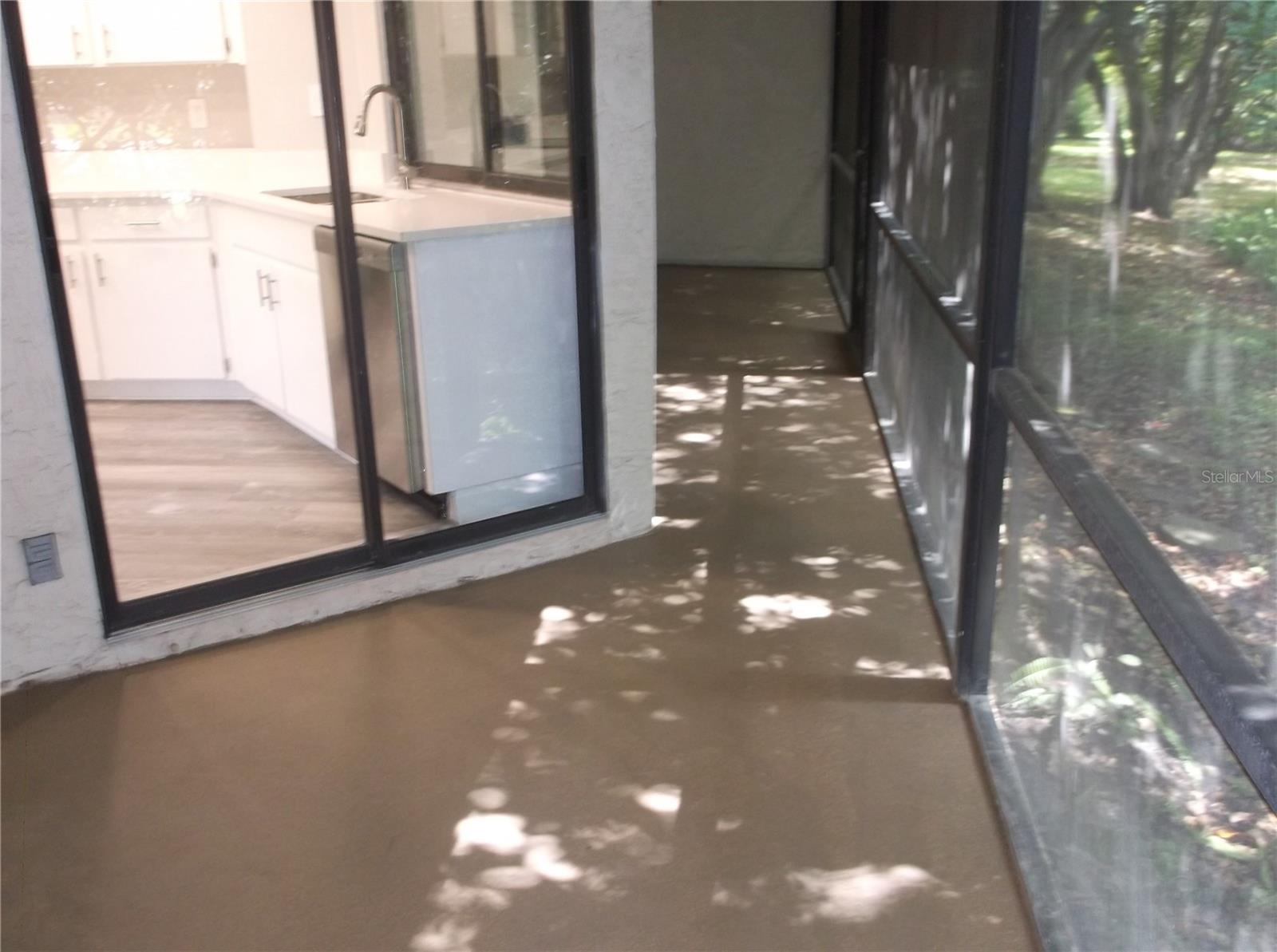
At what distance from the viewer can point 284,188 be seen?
3529 mm

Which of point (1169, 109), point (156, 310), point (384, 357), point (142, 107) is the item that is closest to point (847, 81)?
point (384, 357)

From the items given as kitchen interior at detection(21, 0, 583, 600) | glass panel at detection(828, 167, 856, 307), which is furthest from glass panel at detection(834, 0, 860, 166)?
kitchen interior at detection(21, 0, 583, 600)

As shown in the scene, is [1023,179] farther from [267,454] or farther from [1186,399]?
[267,454]

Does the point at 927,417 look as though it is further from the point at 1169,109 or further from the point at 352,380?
the point at 1169,109

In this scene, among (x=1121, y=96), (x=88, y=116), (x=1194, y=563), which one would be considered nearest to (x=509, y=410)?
(x=88, y=116)

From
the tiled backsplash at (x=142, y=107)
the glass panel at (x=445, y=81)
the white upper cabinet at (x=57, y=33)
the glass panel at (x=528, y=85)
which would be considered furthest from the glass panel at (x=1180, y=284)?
the white upper cabinet at (x=57, y=33)

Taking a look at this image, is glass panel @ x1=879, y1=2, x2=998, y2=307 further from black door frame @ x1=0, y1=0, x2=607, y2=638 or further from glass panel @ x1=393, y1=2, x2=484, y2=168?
glass panel @ x1=393, y1=2, x2=484, y2=168

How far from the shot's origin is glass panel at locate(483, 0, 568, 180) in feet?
12.0

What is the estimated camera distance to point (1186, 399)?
1.63m

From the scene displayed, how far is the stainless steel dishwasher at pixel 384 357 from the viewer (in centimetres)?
360

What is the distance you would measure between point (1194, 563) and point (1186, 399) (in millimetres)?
242

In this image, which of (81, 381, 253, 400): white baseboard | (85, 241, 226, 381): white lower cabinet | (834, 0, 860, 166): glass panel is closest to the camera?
(81, 381, 253, 400): white baseboard

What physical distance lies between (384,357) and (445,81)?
3.08 ft

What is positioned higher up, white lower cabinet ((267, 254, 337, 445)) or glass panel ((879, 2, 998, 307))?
glass panel ((879, 2, 998, 307))
